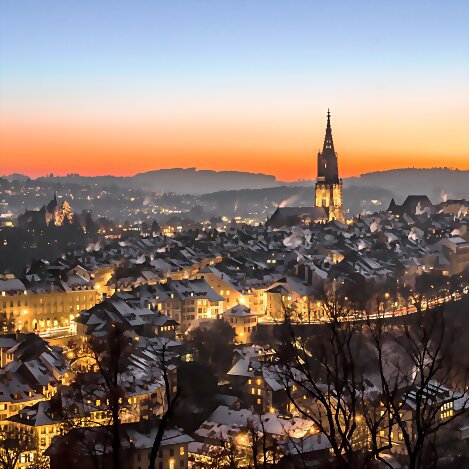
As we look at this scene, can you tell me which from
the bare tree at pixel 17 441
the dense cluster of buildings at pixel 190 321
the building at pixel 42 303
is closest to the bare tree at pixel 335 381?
the dense cluster of buildings at pixel 190 321

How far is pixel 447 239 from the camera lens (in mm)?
69625

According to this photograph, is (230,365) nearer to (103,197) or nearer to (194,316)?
(194,316)

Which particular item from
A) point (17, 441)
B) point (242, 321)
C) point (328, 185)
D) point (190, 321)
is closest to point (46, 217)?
point (328, 185)

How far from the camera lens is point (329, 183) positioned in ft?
303

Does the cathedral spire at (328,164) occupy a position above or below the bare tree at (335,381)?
above

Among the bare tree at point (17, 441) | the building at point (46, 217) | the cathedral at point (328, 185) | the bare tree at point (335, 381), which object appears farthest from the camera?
the cathedral at point (328, 185)

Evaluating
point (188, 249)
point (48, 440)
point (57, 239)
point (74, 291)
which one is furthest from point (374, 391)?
point (57, 239)

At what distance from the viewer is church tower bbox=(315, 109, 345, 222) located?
9225cm

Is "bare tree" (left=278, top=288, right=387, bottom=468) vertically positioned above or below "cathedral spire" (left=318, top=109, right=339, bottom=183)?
below

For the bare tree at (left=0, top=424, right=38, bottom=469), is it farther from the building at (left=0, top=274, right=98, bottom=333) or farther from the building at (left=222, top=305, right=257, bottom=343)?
the building at (left=222, top=305, right=257, bottom=343)

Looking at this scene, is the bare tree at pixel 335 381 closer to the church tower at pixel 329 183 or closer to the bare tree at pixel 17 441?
the bare tree at pixel 17 441

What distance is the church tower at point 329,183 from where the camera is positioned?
92.2 meters

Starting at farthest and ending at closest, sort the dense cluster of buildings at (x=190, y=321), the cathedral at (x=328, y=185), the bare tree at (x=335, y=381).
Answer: the cathedral at (x=328, y=185)
the dense cluster of buildings at (x=190, y=321)
the bare tree at (x=335, y=381)

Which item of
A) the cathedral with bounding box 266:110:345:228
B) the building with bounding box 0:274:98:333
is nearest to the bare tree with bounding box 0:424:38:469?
the building with bounding box 0:274:98:333
